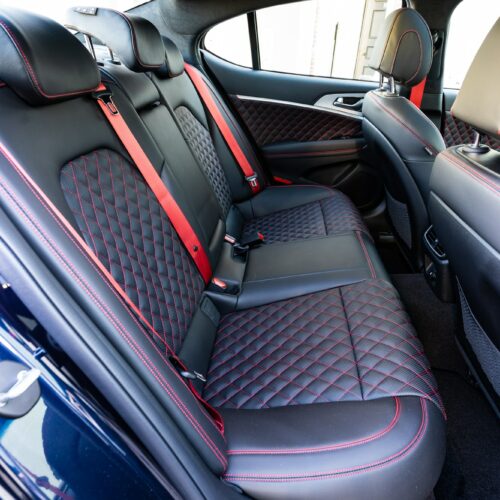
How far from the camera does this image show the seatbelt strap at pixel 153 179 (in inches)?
43.3

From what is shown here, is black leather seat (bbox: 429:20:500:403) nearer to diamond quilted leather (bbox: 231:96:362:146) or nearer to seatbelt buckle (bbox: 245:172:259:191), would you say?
seatbelt buckle (bbox: 245:172:259:191)

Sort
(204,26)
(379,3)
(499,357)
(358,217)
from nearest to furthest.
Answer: (499,357) → (358,217) → (204,26) → (379,3)

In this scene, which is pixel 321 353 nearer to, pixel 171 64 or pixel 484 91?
pixel 484 91

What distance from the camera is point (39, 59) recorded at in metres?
0.81

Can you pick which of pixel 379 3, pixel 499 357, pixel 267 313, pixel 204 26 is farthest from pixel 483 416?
pixel 379 3

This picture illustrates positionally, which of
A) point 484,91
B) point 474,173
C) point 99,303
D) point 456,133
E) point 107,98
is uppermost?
point 107,98

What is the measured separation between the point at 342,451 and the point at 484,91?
74 centimetres

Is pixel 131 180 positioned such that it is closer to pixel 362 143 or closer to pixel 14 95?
pixel 14 95

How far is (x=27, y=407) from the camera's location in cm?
54

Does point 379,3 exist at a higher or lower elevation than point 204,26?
lower

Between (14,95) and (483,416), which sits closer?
(14,95)

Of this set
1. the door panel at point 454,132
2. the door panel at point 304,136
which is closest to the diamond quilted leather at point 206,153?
the door panel at point 304,136

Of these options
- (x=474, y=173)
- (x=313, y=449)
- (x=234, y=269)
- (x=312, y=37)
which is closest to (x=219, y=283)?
(x=234, y=269)

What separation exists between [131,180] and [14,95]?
0.33 meters
